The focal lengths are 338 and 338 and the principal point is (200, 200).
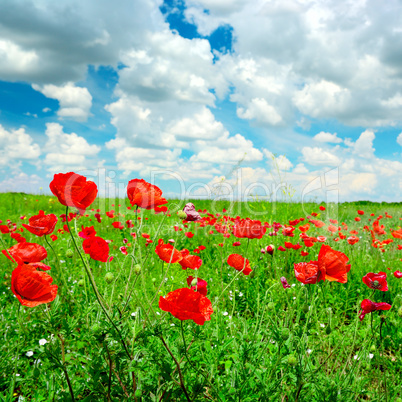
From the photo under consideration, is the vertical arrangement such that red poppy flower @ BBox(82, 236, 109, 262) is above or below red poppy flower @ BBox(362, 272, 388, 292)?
above

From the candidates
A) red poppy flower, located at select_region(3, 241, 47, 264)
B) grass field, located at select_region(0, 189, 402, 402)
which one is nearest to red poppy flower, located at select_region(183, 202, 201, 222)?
grass field, located at select_region(0, 189, 402, 402)

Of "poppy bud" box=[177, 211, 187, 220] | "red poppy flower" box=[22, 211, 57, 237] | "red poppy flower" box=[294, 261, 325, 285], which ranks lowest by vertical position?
"red poppy flower" box=[294, 261, 325, 285]

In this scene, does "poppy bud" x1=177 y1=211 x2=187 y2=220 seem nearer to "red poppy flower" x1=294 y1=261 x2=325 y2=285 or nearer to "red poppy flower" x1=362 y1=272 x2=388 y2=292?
"red poppy flower" x1=294 y1=261 x2=325 y2=285

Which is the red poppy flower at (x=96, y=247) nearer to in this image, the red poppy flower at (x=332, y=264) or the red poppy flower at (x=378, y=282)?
the red poppy flower at (x=332, y=264)

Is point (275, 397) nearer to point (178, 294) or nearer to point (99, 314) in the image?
point (178, 294)

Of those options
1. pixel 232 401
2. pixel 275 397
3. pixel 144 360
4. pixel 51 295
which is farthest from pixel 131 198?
pixel 275 397

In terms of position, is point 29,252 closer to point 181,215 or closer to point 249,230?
point 181,215

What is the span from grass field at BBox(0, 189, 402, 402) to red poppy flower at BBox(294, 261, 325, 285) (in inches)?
3.6

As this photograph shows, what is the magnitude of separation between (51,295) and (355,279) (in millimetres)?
3292

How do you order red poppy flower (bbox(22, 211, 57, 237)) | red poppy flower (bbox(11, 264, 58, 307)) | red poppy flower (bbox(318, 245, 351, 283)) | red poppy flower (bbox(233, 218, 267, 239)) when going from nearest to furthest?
red poppy flower (bbox(11, 264, 58, 307)), red poppy flower (bbox(318, 245, 351, 283)), red poppy flower (bbox(22, 211, 57, 237)), red poppy flower (bbox(233, 218, 267, 239))

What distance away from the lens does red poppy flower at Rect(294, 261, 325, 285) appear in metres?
1.58

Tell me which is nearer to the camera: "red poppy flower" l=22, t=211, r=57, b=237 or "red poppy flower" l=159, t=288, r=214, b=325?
"red poppy flower" l=159, t=288, r=214, b=325

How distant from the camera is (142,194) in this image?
5.23 feet

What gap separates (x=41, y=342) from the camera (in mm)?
2195
